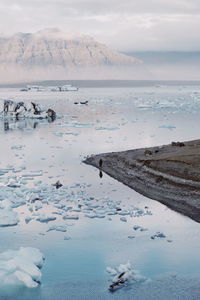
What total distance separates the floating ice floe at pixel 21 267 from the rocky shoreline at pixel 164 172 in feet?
14.3

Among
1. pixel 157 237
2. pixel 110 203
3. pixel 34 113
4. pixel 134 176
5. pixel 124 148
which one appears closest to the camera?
pixel 157 237

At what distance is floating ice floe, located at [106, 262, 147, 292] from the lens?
7.84 metres

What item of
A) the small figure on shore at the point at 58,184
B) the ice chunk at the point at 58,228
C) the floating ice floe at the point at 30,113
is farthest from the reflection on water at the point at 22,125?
the ice chunk at the point at 58,228

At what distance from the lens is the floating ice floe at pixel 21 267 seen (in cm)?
779

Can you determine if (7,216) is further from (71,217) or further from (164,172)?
(164,172)

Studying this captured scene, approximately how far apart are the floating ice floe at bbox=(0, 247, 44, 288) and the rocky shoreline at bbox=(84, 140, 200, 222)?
435 cm

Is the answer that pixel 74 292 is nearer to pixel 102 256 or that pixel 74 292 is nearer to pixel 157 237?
pixel 102 256

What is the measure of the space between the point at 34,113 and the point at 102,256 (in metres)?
32.3

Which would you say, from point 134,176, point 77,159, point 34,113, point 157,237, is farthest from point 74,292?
point 34,113

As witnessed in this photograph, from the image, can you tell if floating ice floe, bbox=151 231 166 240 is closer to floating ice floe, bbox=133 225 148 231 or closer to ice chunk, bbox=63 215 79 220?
floating ice floe, bbox=133 225 148 231

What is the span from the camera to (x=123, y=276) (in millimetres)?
7910

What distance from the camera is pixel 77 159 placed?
751 inches

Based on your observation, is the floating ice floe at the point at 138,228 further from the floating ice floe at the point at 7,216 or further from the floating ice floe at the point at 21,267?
the floating ice floe at the point at 7,216

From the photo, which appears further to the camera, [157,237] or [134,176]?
[134,176]
